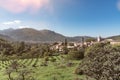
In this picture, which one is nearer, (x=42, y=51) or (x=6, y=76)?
(x=6, y=76)

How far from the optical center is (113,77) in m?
21.6

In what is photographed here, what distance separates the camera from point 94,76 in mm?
24562

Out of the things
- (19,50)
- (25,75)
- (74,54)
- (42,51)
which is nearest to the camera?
(25,75)

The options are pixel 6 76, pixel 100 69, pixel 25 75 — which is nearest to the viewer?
pixel 100 69

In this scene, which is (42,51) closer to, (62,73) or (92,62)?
(62,73)

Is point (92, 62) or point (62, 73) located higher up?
point (92, 62)

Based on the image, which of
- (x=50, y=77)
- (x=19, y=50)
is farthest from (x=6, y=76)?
(x=19, y=50)

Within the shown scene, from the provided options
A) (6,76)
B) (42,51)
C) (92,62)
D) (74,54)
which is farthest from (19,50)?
(92,62)

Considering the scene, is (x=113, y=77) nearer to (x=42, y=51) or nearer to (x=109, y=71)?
(x=109, y=71)

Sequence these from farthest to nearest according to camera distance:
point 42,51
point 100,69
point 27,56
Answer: point 42,51
point 27,56
point 100,69

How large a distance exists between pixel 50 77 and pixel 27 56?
48.7 m

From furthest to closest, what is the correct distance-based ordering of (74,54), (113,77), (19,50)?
(19,50) → (74,54) → (113,77)

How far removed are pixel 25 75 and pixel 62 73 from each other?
8958mm

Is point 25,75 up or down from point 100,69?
down
